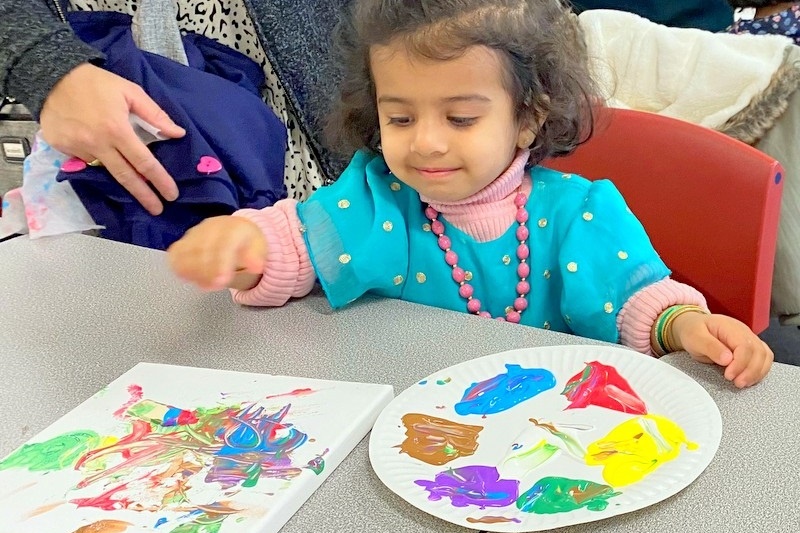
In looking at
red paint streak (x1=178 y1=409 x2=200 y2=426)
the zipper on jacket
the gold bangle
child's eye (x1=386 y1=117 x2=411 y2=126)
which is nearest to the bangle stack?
the gold bangle

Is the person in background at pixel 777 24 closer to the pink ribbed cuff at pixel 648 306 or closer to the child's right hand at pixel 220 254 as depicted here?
the pink ribbed cuff at pixel 648 306

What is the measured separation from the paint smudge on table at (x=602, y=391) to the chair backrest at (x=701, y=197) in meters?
0.40

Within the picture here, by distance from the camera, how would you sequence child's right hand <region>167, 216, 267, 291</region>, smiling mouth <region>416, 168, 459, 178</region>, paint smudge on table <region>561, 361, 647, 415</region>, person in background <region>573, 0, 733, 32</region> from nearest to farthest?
1. paint smudge on table <region>561, 361, 647, 415</region>
2. child's right hand <region>167, 216, 267, 291</region>
3. smiling mouth <region>416, 168, 459, 178</region>
4. person in background <region>573, 0, 733, 32</region>

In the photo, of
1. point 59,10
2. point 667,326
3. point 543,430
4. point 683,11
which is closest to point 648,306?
point 667,326

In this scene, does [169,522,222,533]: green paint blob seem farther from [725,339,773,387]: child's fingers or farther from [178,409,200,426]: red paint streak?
[725,339,773,387]: child's fingers

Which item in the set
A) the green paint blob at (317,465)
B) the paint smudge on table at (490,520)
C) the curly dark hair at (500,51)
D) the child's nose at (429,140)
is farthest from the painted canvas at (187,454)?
the curly dark hair at (500,51)

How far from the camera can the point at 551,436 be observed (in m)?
0.57

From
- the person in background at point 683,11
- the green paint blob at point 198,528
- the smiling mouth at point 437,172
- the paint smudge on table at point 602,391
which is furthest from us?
the person in background at point 683,11

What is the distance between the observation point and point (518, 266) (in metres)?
0.90

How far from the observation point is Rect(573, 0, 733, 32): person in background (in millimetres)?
1887

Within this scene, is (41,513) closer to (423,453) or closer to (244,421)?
(244,421)

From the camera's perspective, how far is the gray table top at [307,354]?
503mm

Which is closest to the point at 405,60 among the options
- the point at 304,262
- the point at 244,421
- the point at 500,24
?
the point at 500,24

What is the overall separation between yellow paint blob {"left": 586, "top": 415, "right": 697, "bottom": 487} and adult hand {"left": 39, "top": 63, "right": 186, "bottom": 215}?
71cm
